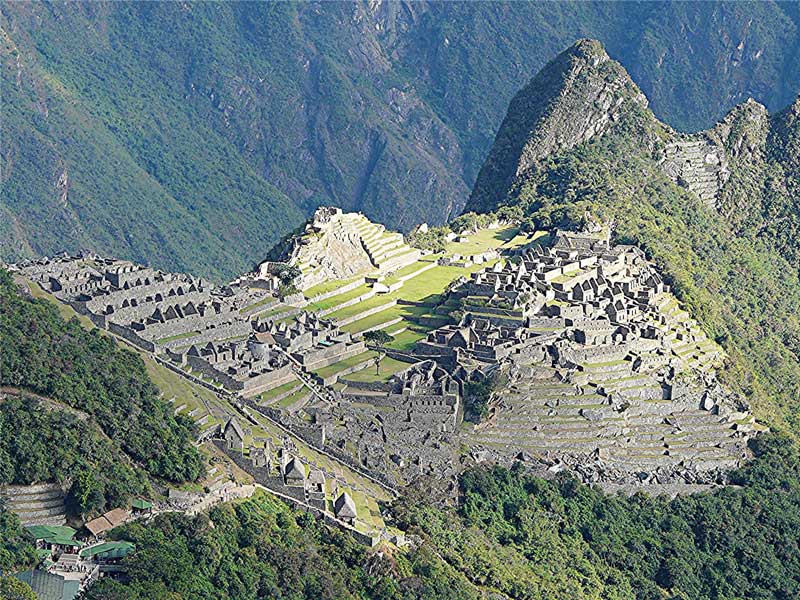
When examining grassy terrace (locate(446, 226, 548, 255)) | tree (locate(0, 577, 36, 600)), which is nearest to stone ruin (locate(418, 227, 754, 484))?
grassy terrace (locate(446, 226, 548, 255))

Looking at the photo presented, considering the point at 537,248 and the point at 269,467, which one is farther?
the point at 537,248

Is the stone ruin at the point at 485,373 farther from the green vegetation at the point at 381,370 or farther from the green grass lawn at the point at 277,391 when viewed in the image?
the green vegetation at the point at 381,370

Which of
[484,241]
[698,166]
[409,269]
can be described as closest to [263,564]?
[409,269]

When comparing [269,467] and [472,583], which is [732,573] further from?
[269,467]

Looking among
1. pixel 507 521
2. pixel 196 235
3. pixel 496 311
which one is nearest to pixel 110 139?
pixel 196 235

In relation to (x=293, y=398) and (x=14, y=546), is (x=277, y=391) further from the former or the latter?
(x=14, y=546)

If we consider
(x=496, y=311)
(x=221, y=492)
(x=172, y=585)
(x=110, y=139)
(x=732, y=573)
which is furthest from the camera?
(x=110, y=139)
